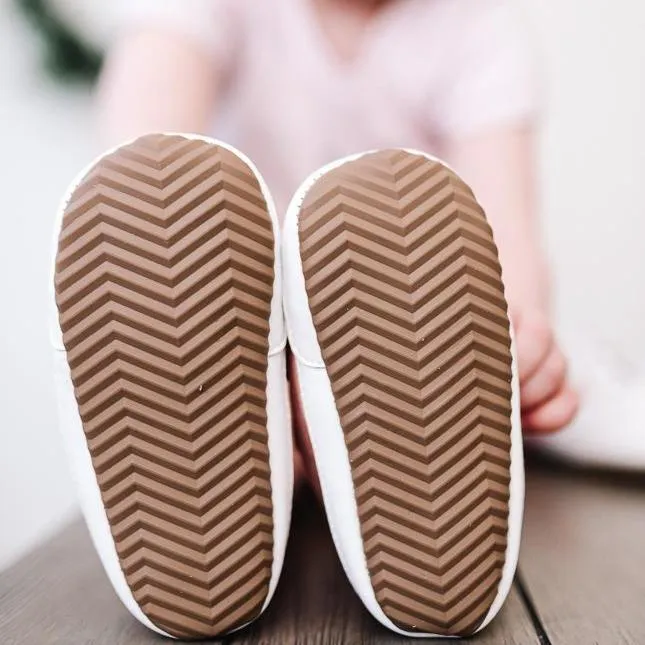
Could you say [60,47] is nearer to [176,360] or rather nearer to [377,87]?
[377,87]

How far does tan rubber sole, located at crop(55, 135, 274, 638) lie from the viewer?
1.21 ft

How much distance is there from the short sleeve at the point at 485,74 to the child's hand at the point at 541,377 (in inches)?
15.2

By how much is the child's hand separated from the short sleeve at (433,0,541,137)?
15.2 inches

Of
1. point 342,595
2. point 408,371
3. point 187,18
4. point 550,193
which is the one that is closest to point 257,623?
point 342,595

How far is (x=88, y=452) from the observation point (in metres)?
0.39

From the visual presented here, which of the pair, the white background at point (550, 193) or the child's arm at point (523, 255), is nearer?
the child's arm at point (523, 255)

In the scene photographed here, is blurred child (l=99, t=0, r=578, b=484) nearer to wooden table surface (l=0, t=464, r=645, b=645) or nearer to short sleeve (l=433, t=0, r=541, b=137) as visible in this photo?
short sleeve (l=433, t=0, r=541, b=137)

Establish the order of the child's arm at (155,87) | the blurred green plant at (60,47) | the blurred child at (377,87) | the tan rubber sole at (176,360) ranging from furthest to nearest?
the blurred green plant at (60,47) → the blurred child at (377,87) → the child's arm at (155,87) → the tan rubber sole at (176,360)

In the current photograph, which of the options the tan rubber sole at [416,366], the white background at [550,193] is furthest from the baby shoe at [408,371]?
the white background at [550,193]

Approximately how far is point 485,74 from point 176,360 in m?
0.60

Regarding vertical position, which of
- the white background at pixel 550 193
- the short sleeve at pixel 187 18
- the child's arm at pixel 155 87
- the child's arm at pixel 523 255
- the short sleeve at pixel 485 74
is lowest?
the white background at pixel 550 193

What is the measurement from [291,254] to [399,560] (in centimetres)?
15

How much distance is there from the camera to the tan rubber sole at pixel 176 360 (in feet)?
1.21

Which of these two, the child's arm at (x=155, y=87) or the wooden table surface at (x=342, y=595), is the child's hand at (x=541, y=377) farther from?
the child's arm at (x=155, y=87)
